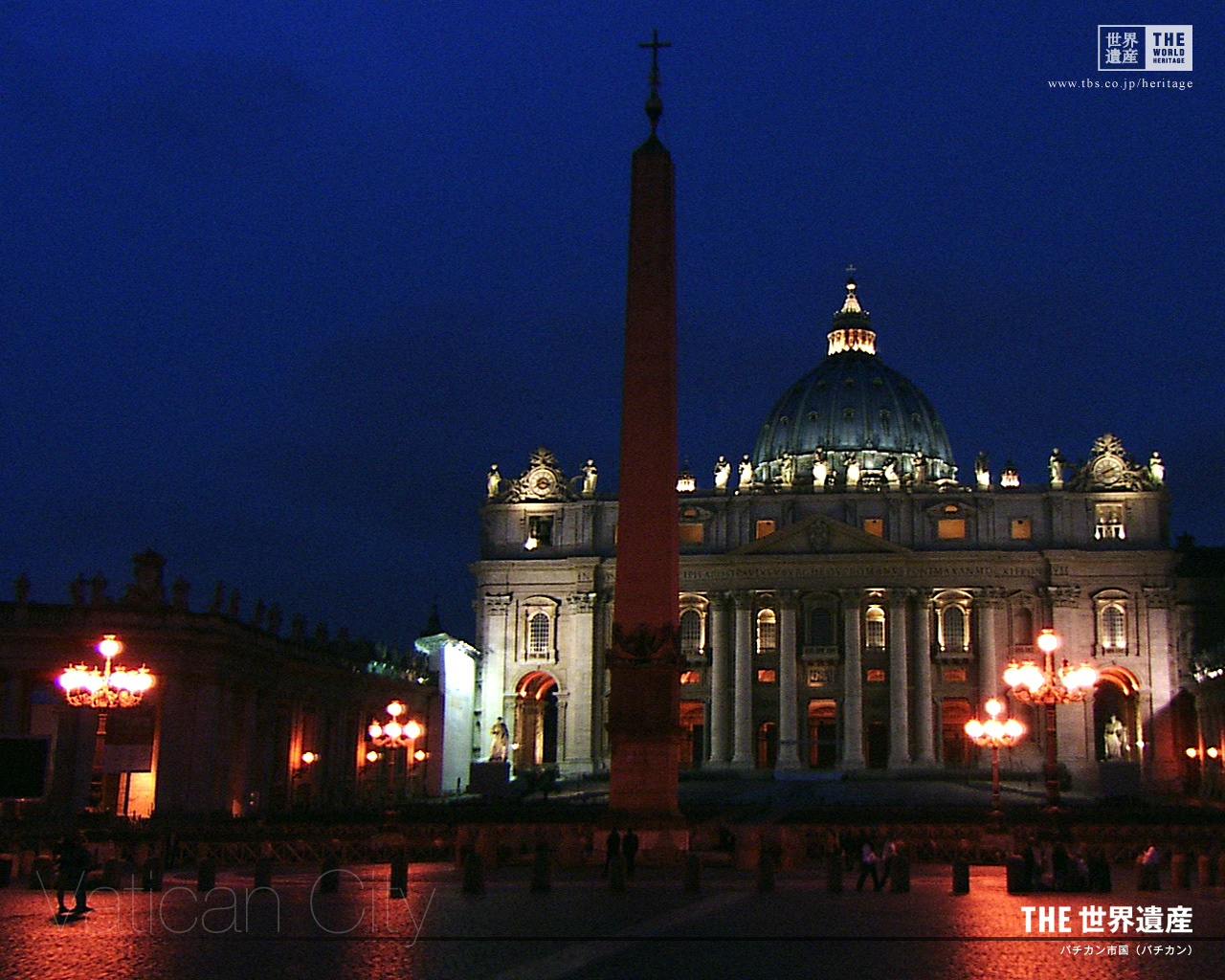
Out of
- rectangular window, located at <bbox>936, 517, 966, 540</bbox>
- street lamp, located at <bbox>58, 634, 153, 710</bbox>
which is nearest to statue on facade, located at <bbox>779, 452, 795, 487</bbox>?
rectangular window, located at <bbox>936, 517, 966, 540</bbox>

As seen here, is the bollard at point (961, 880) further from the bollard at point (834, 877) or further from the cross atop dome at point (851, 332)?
the cross atop dome at point (851, 332)

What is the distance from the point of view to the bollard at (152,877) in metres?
27.3

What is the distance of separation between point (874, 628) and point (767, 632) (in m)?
6.52

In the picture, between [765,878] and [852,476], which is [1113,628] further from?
[765,878]

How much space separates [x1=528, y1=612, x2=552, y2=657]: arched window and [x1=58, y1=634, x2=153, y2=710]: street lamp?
65273 millimetres

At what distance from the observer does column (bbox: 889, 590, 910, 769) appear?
90625 mm

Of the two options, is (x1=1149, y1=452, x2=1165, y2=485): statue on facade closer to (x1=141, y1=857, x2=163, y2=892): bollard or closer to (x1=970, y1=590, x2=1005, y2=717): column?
(x1=970, y1=590, x2=1005, y2=717): column

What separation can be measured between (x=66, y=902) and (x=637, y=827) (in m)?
10.8

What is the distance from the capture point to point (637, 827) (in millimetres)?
30797

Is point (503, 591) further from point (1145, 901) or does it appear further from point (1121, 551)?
point (1145, 901)

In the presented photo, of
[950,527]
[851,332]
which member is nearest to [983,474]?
[950,527]

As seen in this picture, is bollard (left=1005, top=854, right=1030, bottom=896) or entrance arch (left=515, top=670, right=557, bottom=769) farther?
entrance arch (left=515, top=670, right=557, bottom=769)

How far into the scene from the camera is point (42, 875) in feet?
93.1

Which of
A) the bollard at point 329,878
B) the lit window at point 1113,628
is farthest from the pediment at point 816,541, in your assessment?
the bollard at point 329,878
